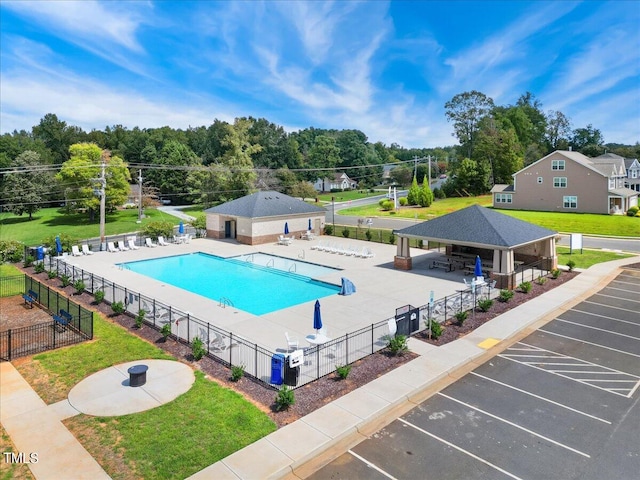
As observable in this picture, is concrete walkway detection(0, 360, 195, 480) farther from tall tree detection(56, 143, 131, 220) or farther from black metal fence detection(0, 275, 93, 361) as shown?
tall tree detection(56, 143, 131, 220)

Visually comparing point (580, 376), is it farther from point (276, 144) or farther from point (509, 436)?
point (276, 144)

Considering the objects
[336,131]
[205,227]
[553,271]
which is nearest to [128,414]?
[553,271]

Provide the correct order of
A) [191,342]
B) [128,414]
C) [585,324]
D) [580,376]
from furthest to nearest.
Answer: [585,324], [191,342], [580,376], [128,414]

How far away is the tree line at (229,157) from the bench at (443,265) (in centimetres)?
3742

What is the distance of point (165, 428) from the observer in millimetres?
10609

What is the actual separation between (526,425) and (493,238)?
15141mm

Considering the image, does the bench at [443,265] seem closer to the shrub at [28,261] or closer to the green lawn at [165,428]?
the green lawn at [165,428]

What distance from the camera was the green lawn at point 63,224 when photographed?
164ft

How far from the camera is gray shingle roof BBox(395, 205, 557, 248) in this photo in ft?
80.9

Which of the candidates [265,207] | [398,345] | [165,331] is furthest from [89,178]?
[398,345]

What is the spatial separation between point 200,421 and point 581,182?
5970 cm

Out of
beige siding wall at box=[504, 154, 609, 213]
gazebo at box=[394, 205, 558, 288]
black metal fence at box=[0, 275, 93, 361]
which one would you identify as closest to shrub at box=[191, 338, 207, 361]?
black metal fence at box=[0, 275, 93, 361]

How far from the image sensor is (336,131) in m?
165

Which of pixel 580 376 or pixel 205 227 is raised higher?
pixel 205 227
